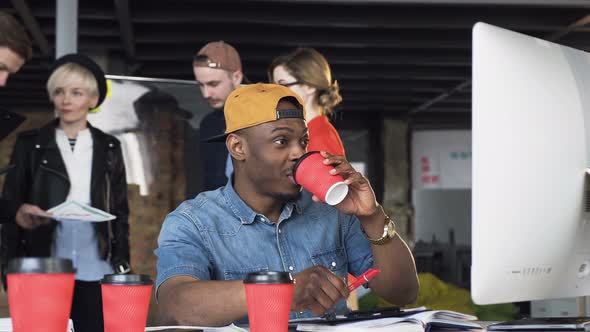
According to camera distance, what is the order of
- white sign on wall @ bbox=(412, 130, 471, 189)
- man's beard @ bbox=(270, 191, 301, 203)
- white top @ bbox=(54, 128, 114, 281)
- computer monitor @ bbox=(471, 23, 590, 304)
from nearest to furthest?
computer monitor @ bbox=(471, 23, 590, 304) → man's beard @ bbox=(270, 191, 301, 203) → white top @ bbox=(54, 128, 114, 281) → white sign on wall @ bbox=(412, 130, 471, 189)

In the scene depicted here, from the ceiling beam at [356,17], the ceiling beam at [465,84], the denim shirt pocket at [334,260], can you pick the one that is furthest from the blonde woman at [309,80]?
the ceiling beam at [465,84]

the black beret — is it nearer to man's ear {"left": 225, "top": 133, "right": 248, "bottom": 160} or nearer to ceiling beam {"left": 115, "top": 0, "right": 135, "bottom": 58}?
man's ear {"left": 225, "top": 133, "right": 248, "bottom": 160}

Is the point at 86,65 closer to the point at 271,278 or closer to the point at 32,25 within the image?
the point at 271,278

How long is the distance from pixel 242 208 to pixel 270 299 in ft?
2.81

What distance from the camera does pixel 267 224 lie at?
2.11 metres

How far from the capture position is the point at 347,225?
2.27m

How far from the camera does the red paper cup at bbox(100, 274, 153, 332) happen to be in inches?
49.8

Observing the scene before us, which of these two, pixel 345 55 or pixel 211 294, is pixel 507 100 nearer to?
pixel 211 294

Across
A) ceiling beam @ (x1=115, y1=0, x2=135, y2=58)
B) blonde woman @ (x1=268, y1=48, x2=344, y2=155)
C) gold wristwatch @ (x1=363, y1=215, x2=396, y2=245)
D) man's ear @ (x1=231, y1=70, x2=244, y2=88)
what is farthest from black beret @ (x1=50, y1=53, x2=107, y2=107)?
ceiling beam @ (x1=115, y1=0, x2=135, y2=58)

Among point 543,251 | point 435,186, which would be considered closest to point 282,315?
point 543,251

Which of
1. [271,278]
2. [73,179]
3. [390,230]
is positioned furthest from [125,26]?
[271,278]

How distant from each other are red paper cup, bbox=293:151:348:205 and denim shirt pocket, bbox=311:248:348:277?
20.3 inches

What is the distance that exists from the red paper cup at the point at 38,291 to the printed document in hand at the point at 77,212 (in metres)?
1.90

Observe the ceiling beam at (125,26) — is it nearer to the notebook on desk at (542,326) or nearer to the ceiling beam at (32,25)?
the ceiling beam at (32,25)
